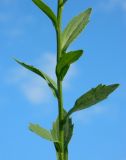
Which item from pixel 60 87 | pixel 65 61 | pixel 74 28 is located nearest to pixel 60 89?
pixel 60 87

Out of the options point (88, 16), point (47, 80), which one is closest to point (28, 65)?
point (47, 80)

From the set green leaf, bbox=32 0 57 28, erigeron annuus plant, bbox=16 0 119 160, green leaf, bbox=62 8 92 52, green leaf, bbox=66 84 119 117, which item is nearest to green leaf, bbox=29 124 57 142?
erigeron annuus plant, bbox=16 0 119 160

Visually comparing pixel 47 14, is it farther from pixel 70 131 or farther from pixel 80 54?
pixel 70 131

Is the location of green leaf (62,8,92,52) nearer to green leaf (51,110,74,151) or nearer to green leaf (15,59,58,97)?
green leaf (15,59,58,97)

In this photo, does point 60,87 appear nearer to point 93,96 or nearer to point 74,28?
point 93,96

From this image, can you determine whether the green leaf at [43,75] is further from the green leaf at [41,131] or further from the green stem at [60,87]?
the green leaf at [41,131]

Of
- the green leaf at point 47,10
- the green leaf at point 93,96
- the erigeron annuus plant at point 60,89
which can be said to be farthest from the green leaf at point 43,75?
the green leaf at point 47,10
